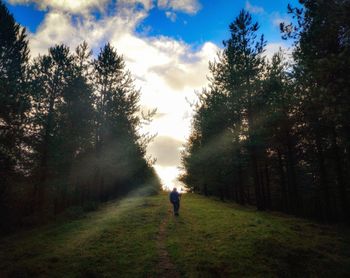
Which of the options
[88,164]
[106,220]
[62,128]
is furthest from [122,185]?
[106,220]

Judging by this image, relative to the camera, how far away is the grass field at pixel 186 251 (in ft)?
29.0

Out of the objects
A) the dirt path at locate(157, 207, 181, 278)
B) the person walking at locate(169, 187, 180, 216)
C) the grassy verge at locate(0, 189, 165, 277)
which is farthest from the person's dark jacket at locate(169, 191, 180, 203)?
the dirt path at locate(157, 207, 181, 278)

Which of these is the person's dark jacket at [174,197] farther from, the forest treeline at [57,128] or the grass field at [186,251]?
the forest treeline at [57,128]

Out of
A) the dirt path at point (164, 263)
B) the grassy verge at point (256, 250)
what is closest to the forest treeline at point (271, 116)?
the grassy verge at point (256, 250)

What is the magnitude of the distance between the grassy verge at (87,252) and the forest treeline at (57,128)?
6967 mm

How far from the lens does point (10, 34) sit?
20.7 meters

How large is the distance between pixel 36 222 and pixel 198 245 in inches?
593

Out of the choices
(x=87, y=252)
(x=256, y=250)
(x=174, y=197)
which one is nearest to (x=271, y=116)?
(x=174, y=197)

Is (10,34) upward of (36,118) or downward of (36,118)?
upward

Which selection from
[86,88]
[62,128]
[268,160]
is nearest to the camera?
[62,128]

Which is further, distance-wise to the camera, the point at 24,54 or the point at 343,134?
the point at 24,54

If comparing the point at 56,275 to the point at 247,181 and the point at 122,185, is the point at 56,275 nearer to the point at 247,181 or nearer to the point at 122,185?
the point at 122,185

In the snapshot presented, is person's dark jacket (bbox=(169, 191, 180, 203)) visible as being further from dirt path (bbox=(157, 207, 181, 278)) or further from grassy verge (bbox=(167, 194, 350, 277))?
dirt path (bbox=(157, 207, 181, 278))

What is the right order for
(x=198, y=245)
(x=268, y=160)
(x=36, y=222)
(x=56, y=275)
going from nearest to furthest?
(x=56, y=275), (x=198, y=245), (x=36, y=222), (x=268, y=160)
